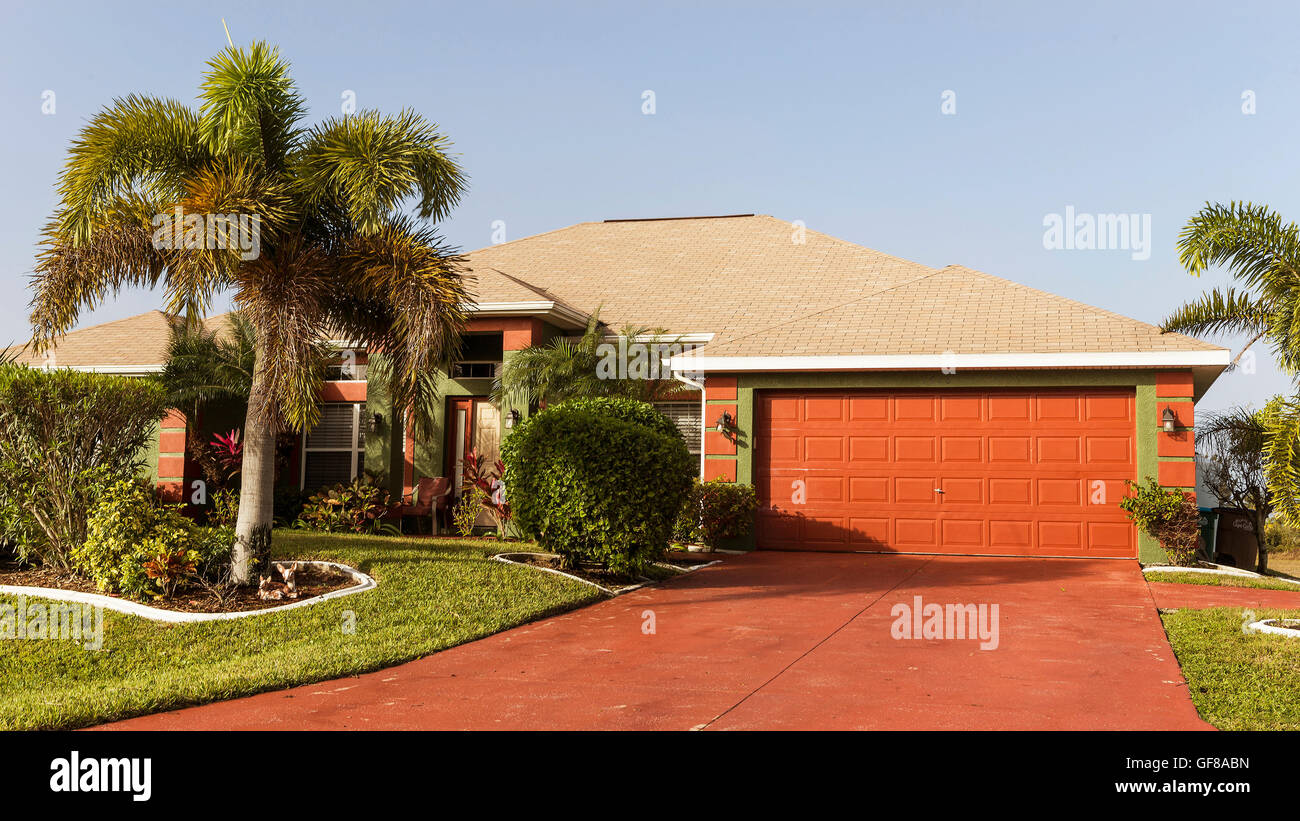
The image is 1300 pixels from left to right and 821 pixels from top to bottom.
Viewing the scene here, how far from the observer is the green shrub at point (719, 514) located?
1408 centimetres

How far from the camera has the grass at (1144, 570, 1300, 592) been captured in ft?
37.5

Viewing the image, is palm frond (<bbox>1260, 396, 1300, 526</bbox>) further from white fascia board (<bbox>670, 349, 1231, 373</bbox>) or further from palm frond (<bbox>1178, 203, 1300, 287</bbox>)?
white fascia board (<bbox>670, 349, 1231, 373</bbox>)

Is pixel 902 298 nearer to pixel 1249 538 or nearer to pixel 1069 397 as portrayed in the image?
pixel 1069 397

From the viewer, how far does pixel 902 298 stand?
16.0 m

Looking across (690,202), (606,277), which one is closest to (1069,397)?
(606,277)

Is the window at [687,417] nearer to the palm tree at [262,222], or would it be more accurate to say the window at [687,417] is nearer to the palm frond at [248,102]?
the palm tree at [262,222]

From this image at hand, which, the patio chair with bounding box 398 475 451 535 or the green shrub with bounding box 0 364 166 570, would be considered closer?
the green shrub with bounding box 0 364 166 570

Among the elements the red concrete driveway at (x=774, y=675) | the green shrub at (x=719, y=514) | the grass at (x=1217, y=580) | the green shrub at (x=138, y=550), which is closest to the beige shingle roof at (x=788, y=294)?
the green shrub at (x=719, y=514)

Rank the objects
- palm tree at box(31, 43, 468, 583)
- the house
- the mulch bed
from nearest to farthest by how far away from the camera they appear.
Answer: the mulch bed
palm tree at box(31, 43, 468, 583)
the house

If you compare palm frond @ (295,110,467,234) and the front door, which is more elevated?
palm frond @ (295,110,467,234)

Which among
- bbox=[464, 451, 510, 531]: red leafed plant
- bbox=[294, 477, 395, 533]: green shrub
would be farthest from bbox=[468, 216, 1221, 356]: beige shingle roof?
bbox=[294, 477, 395, 533]: green shrub

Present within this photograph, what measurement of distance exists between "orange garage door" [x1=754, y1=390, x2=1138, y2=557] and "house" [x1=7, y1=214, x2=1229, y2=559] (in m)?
0.02

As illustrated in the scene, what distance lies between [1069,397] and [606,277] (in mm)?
9841

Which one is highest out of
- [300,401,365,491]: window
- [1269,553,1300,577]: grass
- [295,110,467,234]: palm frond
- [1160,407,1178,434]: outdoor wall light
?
[295,110,467,234]: palm frond
